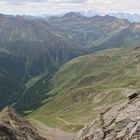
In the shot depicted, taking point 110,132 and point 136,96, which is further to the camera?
point 136,96

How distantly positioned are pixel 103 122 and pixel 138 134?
1219 cm

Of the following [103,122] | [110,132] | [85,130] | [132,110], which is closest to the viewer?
[110,132]

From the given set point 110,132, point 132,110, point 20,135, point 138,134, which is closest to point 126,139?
point 138,134

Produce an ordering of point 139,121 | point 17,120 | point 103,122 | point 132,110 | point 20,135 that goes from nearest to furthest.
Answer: point 139,121 → point 132,110 → point 103,122 → point 20,135 → point 17,120

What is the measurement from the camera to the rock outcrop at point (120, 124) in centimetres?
3466

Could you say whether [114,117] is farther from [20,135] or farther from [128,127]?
[20,135]

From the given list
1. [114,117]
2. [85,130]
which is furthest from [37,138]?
[114,117]

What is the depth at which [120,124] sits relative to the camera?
38.2 m

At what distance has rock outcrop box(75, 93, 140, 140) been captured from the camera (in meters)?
34.7

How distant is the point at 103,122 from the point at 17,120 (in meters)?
77.9

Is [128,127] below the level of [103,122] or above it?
above

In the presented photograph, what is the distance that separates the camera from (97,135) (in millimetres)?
39281

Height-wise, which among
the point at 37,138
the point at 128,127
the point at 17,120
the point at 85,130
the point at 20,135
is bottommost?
the point at 17,120

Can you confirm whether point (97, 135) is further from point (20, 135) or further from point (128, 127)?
point (20, 135)
